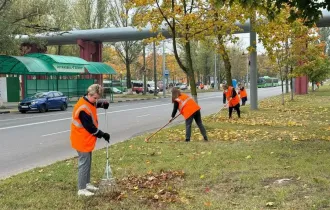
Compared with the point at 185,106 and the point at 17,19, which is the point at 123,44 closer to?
the point at 17,19

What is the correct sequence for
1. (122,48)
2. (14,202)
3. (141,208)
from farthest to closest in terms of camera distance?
(122,48) < (14,202) < (141,208)

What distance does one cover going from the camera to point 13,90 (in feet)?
108

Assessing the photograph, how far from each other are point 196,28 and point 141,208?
33.3 ft

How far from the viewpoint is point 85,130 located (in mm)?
6070

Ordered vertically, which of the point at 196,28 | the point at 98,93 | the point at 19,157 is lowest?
the point at 19,157

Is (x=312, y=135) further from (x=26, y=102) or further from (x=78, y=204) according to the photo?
(x=26, y=102)

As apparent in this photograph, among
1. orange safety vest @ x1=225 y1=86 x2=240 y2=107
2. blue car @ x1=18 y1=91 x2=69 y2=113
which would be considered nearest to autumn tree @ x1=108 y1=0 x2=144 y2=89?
blue car @ x1=18 y1=91 x2=69 y2=113

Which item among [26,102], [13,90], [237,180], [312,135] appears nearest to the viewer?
[237,180]

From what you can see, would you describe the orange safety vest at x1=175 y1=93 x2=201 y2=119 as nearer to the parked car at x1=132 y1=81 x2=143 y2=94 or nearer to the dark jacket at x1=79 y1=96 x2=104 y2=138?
the dark jacket at x1=79 y1=96 x2=104 y2=138

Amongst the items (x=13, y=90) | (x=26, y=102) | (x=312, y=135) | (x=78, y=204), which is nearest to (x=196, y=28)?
(x=312, y=135)

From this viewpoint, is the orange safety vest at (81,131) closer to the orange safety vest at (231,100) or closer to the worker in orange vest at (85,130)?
the worker in orange vest at (85,130)

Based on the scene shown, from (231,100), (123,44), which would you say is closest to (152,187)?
(231,100)

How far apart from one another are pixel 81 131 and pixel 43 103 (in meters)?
21.6

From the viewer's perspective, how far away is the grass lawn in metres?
5.57
